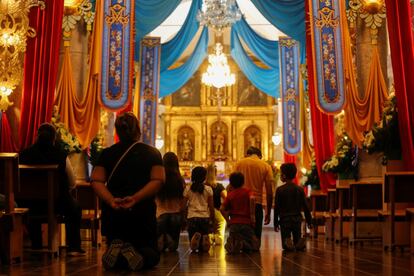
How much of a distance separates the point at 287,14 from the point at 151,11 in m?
2.99

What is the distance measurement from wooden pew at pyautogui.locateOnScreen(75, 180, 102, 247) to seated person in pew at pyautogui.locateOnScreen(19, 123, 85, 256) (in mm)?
2360

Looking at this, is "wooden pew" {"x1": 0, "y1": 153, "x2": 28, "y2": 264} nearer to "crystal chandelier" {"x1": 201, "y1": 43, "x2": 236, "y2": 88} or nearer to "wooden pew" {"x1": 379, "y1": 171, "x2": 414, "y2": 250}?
"wooden pew" {"x1": 379, "y1": 171, "x2": 414, "y2": 250}

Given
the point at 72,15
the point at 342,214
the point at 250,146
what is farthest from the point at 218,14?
the point at 342,214

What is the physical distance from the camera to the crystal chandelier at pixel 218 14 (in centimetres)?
1997

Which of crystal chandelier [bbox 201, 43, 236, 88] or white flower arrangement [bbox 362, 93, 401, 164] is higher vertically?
crystal chandelier [bbox 201, 43, 236, 88]

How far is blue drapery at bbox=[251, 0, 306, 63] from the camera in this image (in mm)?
16984

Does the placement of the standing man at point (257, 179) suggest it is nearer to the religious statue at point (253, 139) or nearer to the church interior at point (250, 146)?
the church interior at point (250, 146)

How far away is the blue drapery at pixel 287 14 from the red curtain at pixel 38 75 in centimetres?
707

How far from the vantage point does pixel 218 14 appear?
2003cm

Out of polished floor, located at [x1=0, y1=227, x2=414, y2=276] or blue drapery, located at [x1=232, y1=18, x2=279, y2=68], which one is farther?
blue drapery, located at [x1=232, y1=18, x2=279, y2=68]

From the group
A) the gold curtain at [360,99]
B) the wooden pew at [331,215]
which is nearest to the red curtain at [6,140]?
the gold curtain at [360,99]

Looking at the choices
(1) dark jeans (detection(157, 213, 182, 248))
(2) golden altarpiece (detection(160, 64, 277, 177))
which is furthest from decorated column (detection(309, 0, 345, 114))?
(2) golden altarpiece (detection(160, 64, 277, 177))

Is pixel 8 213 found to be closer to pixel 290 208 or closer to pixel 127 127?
pixel 127 127

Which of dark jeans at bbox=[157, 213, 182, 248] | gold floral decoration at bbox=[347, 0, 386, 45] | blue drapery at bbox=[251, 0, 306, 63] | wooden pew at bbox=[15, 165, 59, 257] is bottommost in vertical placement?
dark jeans at bbox=[157, 213, 182, 248]
